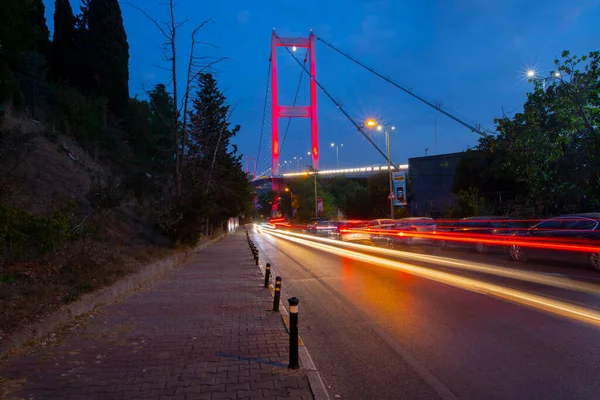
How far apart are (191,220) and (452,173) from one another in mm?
32090

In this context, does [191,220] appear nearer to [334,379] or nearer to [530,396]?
[334,379]

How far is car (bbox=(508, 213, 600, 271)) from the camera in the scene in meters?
12.9

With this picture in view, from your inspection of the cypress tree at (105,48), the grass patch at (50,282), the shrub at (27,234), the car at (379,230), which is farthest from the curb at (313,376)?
the cypress tree at (105,48)

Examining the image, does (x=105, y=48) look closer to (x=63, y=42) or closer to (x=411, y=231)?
(x=63, y=42)

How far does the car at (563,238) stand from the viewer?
1292 cm

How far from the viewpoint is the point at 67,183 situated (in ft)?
52.4

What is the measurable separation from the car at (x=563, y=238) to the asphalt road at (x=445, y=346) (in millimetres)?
4042

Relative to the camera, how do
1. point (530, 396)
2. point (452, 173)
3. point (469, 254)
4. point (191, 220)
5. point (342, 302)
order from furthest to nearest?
point (452, 173)
point (469, 254)
point (191, 220)
point (342, 302)
point (530, 396)

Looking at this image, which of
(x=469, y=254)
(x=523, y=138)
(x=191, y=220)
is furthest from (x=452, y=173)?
(x=191, y=220)

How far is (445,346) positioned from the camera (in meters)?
5.83

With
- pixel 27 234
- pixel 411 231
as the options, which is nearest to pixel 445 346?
pixel 27 234

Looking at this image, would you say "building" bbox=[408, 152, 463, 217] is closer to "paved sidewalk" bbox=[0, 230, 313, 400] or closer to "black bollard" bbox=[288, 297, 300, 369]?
"paved sidewalk" bbox=[0, 230, 313, 400]

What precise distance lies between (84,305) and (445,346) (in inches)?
218

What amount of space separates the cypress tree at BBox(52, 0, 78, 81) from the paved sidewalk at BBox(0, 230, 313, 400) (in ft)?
74.1
